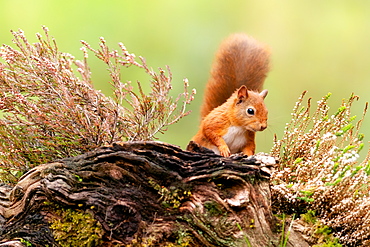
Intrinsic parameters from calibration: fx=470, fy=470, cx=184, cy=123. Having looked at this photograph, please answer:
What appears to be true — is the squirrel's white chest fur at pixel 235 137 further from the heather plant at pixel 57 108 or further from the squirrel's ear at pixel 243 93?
the heather plant at pixel 57 108

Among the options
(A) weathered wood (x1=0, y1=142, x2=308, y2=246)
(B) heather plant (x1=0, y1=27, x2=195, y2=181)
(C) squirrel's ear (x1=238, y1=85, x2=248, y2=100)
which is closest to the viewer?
(A) weathered wood (x1=0, y1=142, x2=308, y2=246)

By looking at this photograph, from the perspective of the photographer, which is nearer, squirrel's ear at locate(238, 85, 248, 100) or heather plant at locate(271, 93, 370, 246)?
heather plant at locate(271, 93, 370, 246)

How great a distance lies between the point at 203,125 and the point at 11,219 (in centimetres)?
72

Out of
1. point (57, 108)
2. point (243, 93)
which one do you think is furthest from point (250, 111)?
point (57, 108)

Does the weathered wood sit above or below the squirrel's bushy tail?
below

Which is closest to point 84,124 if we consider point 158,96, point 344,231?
point 158,96

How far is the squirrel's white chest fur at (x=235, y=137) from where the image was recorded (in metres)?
1.66

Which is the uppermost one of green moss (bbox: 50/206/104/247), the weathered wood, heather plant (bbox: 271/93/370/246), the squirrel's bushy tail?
the squirrel's bushy tail

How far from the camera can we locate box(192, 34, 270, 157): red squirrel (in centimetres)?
162

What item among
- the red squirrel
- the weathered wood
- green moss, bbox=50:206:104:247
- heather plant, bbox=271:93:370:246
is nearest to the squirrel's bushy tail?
the red squirrel

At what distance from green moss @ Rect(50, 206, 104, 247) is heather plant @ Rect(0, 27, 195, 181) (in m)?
0.28

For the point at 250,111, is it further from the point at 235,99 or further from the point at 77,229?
the point at 77,229

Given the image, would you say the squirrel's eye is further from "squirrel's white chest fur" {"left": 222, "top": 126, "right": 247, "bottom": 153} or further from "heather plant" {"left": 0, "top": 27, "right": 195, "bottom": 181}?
"heather plant" {"left": 0, "top": 27, "right": 195, "bottom": 181}

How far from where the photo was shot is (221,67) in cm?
189
